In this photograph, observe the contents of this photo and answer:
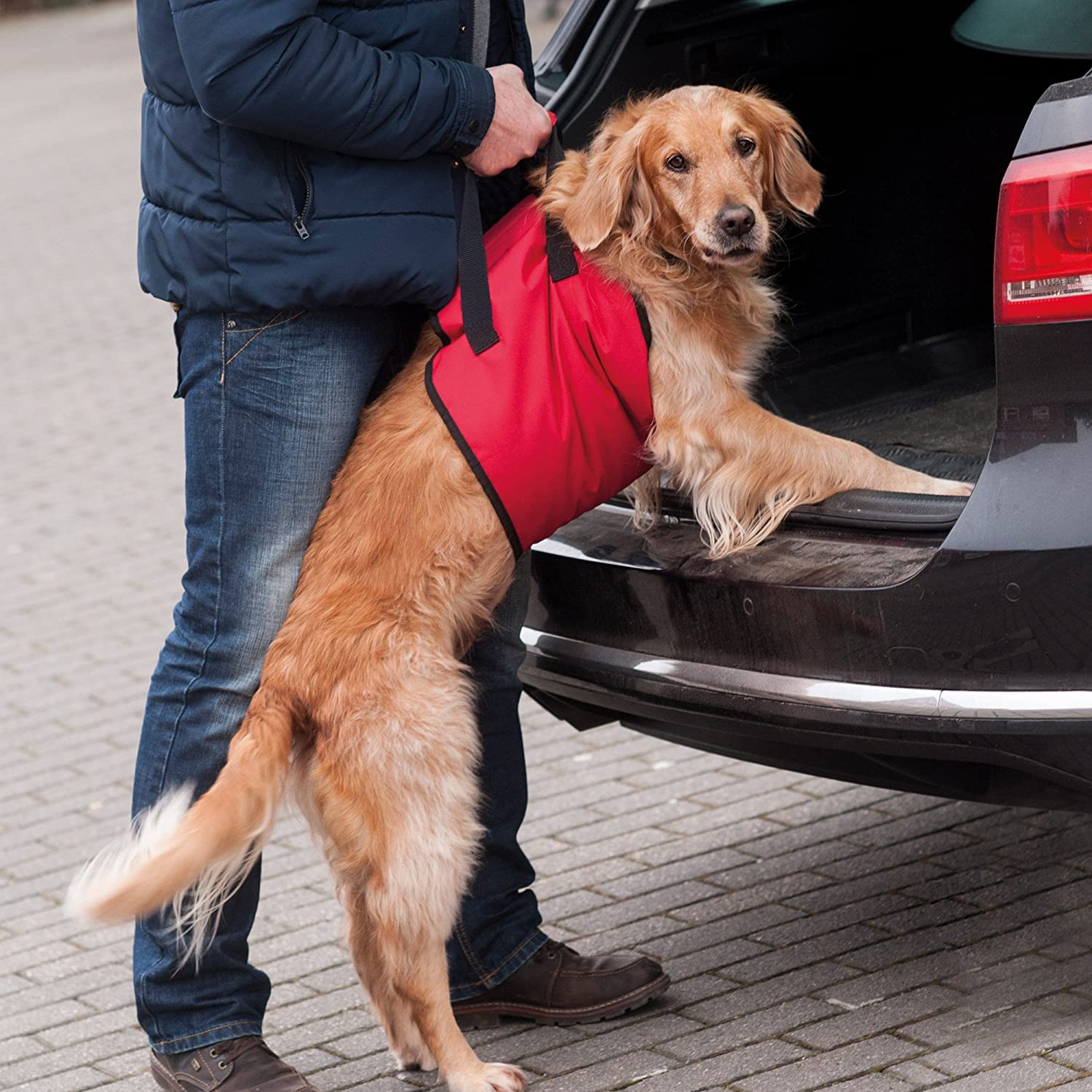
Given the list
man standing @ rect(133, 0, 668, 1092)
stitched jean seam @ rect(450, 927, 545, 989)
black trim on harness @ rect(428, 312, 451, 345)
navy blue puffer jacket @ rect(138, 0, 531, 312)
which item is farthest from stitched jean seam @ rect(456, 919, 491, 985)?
navy blue puffer jacket @ rect(138, 0, 531, 312)

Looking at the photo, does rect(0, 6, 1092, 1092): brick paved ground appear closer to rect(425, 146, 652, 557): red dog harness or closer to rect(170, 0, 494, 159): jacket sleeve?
rect(425, 146, 652, 557): red dog harness

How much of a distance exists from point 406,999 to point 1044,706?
49.8 inches

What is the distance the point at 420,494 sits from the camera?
9.92 ft

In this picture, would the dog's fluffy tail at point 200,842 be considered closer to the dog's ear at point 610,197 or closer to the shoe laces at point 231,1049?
the shoe laces at point 231,1049

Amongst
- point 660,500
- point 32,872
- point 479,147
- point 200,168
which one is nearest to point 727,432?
point 660,500

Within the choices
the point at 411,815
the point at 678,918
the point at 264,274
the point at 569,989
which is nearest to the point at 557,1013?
the point at 569,989

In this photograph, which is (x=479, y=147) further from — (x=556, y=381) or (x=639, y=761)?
(x=639, y=761)

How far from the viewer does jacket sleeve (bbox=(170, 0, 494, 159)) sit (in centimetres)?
271

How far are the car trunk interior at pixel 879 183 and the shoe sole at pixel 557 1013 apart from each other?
1.33 metres

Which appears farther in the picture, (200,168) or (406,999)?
(406,999)

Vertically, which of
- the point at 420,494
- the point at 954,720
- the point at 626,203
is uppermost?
the point at 626,203

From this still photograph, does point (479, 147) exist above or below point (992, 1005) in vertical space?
above

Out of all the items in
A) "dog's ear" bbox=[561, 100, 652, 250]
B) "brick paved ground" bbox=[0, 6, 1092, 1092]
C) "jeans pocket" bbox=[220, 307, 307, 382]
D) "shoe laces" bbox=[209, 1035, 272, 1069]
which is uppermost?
"dog's ear" bbox=[561, 100, 652, 250]

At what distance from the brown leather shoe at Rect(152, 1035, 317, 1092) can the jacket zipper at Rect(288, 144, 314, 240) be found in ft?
4.88
